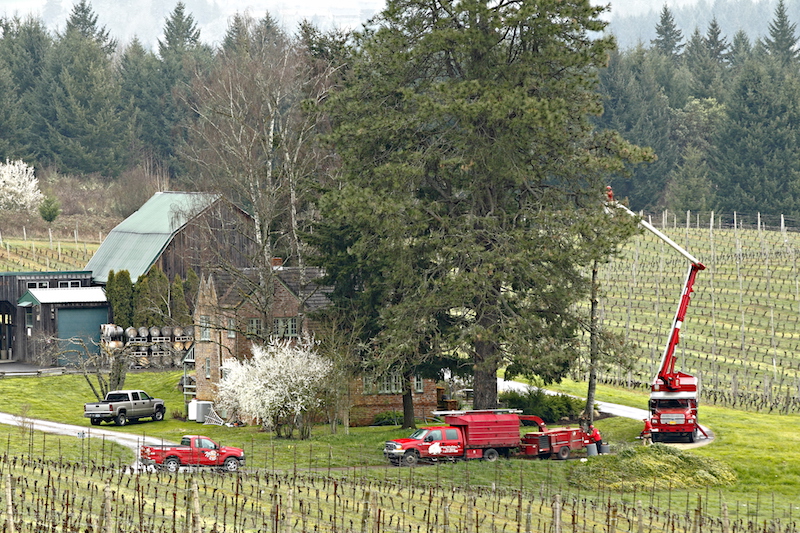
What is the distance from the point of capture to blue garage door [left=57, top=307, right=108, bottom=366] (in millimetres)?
60531

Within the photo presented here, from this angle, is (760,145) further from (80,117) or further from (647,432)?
(647,432)

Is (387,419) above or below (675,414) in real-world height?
below

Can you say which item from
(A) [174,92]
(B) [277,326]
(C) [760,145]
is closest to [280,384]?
(B) [277,326]

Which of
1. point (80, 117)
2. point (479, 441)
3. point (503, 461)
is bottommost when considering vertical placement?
point (503, 461)

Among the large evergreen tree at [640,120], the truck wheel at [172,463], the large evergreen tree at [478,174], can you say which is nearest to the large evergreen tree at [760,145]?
the large evergreen tree at [640,120]

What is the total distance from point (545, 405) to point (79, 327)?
29.0 meters

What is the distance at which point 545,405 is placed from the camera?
45.2m

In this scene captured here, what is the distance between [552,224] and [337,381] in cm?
989

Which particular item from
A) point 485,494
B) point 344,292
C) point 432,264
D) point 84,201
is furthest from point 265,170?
point 84,201

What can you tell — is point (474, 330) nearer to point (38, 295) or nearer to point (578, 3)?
point (578, 3)

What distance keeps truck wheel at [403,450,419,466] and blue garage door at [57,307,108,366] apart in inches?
1149

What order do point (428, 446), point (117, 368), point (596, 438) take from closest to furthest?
point (428, 446)
point (596, 438)
point (117, 368)

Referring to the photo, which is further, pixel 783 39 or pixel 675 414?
pixel 783 39

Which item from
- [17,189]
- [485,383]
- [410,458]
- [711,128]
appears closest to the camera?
[410,458]
